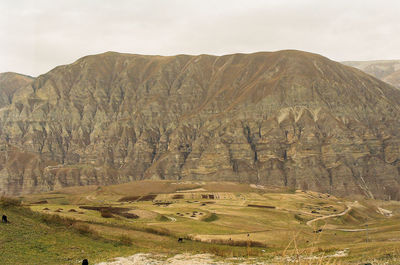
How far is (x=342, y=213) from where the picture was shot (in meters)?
147

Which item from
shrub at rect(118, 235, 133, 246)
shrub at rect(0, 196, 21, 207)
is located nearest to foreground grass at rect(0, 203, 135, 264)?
shrub at rect(0, 196, 21, 207)

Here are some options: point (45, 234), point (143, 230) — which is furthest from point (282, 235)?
point (45, 234)

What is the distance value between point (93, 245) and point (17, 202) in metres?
16.2

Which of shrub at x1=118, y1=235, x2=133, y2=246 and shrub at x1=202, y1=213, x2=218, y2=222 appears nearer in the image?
shrub at x1=118, y1=235, x2=133, y2=246

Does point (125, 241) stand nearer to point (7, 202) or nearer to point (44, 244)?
point (44, 244)

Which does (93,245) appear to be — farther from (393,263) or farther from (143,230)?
(393,263)

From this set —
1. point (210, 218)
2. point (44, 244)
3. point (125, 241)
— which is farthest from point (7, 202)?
point (210, 218)

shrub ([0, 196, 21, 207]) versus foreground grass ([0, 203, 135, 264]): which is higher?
shrub ([0, 196, 21, 207])

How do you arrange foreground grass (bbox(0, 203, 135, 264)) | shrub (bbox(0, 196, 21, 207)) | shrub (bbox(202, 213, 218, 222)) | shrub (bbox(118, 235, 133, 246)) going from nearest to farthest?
foreground grass (bbox(0, 203, 135, 264)) < shrub (bbox(118, 235, 133, 246)) < shrub (bbox(0, 196, 21, 207)) < shrub (bbox(202, 213, 218, 222))

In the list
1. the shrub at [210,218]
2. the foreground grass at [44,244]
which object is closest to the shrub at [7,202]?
the foreground grass at [44,244]

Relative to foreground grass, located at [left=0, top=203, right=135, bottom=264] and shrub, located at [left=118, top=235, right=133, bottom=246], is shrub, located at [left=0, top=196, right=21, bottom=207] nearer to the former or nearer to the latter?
foreground grass, located at [left=0, top=203, right=135, bottom=264]

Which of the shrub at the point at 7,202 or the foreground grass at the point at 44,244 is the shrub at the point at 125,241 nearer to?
the foreground grass at the point at 44,244

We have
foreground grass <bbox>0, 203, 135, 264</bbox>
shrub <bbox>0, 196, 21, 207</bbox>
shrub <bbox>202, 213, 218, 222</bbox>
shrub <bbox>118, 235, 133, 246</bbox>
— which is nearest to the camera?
foreground grass <bbox>0, 203, 135, 264</bbox>

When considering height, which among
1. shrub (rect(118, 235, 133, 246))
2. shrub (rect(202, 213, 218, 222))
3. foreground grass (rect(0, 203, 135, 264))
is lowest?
shrub (rect(202, 213, 218, 222))
